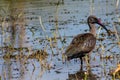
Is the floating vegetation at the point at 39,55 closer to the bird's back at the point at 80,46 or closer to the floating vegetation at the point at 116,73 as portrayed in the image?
the bird's back at the point at 80,46

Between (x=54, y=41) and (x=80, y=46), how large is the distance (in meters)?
2.08

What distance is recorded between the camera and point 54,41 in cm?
1241

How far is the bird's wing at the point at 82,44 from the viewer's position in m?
10.2

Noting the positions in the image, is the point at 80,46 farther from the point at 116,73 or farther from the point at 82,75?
the point at 116,73

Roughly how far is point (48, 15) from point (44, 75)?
8.09 m

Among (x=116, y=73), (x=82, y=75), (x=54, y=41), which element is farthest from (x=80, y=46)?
(x=54, y=41)

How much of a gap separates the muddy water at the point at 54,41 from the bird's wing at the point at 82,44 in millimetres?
Result: 280

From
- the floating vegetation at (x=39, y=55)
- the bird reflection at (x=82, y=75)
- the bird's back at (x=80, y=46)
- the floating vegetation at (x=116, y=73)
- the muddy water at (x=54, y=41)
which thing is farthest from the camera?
the floating vegetation at (x=39, y=55)

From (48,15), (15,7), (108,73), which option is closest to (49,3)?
(15,7)

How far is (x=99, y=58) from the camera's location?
10688 mm

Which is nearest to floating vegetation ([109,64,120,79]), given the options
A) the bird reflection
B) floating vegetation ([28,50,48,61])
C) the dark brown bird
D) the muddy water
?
the muddy water

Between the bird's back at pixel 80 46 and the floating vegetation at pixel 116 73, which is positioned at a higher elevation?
the bird's back at pixel 80 46

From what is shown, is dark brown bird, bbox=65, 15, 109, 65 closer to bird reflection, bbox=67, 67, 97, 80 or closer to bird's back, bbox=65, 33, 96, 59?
bird's back, bbox=65, 33, 96, 59

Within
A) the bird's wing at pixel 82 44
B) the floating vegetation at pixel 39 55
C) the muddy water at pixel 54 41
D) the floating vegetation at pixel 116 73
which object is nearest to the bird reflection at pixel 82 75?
→ the muddy water at pixel 54 41
